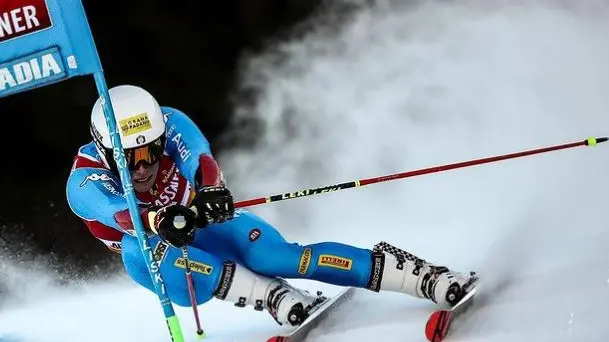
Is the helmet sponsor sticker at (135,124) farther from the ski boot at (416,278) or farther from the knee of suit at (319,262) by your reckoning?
the ski boot at (416,278)

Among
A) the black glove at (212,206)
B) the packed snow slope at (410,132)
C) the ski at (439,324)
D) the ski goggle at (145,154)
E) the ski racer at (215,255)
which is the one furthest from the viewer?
the packed snow slope at (410,132)

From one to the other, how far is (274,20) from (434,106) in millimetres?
957

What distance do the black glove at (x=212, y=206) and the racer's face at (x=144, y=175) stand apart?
0.38 m

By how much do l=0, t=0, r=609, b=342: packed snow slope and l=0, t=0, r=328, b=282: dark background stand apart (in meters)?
0.13

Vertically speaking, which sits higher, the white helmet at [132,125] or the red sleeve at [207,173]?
the white helmet at [132,125]

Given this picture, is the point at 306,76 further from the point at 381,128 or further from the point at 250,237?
the point at 250,237

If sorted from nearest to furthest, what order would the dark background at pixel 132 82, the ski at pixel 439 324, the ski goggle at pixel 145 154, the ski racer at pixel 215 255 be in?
the ski at pixel 439 324 < the ski racer at pixel 215 255 < the ski goggle at pixel 145 154 < the dark background at pixel 132 82

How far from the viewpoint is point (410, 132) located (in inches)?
217

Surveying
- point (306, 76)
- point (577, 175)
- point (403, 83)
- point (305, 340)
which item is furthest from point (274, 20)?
point (305, 340)

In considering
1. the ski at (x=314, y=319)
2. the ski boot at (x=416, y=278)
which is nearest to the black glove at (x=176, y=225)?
the ski at (x=314, y=319)

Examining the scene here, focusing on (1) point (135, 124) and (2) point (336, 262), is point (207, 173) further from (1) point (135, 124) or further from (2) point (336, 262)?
(2) point (336, 262)

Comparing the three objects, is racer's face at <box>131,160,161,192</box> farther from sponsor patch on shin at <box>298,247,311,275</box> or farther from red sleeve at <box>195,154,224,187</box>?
sponsor patch on shin at <box>298,247,311,275</box>

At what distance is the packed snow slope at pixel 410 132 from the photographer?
4.71m

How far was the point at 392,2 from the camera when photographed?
5738 mm
